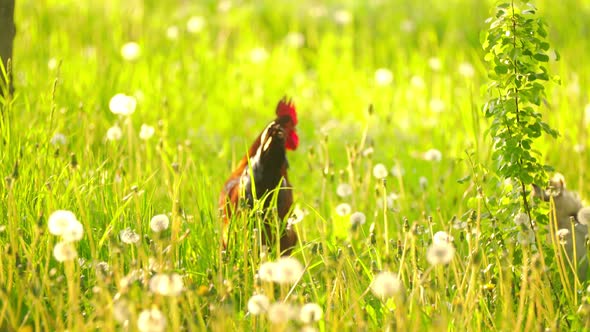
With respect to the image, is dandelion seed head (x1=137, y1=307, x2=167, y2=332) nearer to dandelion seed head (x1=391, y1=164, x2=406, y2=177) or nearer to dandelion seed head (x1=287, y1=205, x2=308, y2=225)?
dandelion seed head (x1=287, y1=205, x2=308, y2=225)

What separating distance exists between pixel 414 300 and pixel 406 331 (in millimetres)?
163

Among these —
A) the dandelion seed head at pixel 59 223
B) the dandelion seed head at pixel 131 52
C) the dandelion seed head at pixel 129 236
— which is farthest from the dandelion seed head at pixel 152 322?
the dandelion seed head at pixel 131 52

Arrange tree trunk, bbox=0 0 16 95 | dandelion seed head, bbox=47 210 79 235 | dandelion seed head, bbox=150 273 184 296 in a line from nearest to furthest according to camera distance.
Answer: dandelion seed head, bbox=150 273 184 296
dandelion seed head, bbox=47 210 79 235
tree trunk, bbox=0 0 16 95

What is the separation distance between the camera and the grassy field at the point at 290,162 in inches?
105

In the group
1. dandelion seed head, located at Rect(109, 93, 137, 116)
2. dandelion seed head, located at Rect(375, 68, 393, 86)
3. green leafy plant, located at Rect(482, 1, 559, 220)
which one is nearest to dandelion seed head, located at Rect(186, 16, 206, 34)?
dandelion seed head, located at Rect(375, 68, 393, 86)

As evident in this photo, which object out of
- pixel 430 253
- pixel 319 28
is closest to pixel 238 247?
pixel 430 253

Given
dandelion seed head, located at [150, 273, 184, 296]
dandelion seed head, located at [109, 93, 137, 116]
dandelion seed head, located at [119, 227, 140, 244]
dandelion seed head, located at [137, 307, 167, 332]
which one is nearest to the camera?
dandelion seed head, located at [137, 307, 167, 332]

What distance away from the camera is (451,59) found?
23.4 feet

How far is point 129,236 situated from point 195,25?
4556mm

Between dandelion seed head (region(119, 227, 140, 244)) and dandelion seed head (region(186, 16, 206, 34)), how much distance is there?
451cm

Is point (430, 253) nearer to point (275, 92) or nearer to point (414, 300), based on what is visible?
point (414, 300)

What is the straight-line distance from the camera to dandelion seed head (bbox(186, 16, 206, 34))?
7.34m

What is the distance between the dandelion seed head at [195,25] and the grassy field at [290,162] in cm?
4

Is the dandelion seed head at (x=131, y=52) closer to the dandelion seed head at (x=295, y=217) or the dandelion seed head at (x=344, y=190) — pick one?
the dandelion seed head at (x=344, y=190)
